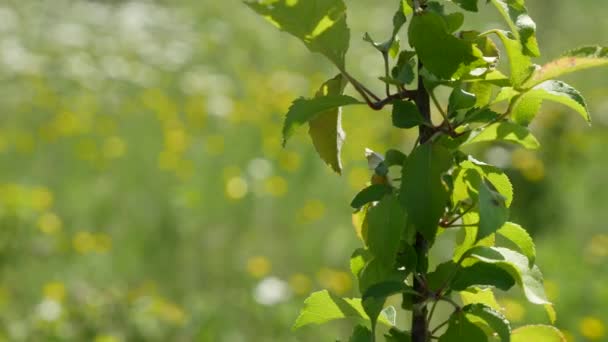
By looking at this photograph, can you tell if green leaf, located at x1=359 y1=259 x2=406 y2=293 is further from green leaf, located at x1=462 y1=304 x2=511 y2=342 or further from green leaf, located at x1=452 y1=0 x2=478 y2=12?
green leaf, located at x1=452 y1=0 x2=478 y2=12

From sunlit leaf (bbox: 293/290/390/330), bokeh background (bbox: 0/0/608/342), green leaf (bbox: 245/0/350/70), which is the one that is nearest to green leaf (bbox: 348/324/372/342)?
sunlit leaf (bbox: 293/290/390/330)

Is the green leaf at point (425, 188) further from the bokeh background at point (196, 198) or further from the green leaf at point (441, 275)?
the bokeh background at point (196, 198)

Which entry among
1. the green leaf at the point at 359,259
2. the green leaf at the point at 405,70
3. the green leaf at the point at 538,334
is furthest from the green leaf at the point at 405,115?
the green leaf at the point at 538,334

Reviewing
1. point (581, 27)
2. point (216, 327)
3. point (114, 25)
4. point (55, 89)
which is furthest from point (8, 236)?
point (581, 27)

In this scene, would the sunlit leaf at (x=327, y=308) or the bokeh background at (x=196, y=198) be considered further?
the bokeh background at (x=196, y=198)

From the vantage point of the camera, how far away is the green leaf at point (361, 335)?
783 millimetres

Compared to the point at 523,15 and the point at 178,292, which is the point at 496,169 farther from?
the point at 178,292

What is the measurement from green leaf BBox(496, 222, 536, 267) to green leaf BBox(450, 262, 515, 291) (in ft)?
0.10

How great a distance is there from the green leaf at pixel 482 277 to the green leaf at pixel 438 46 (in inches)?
6.3

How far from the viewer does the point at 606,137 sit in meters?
4.90

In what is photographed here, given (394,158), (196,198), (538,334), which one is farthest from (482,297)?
(196,198)

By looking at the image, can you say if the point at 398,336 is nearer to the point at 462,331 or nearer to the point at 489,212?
the point at 462,331

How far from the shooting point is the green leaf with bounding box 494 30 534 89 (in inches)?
28.0

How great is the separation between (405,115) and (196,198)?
3.23 meters
